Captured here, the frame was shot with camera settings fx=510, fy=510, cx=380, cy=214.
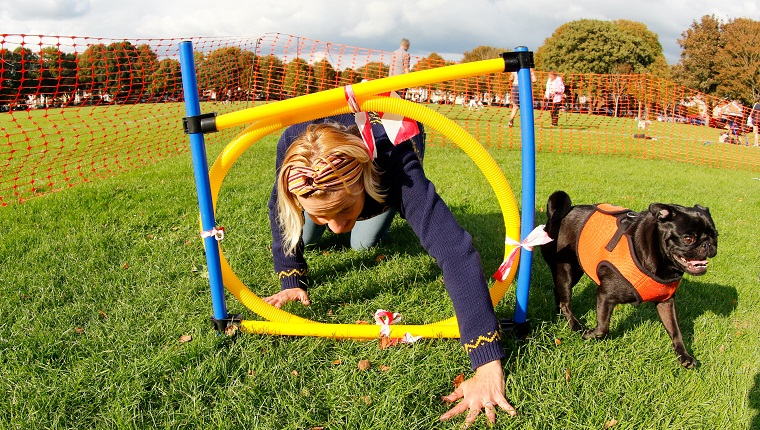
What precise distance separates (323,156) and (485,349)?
1323 mm

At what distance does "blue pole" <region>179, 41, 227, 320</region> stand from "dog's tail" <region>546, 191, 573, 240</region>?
2.37 m

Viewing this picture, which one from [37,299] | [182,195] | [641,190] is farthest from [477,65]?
[641,190]

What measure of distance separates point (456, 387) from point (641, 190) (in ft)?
21.7

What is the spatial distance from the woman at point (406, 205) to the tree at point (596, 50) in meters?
58.3

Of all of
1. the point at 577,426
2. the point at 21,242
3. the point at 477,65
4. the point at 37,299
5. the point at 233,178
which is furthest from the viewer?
the point at 233,178

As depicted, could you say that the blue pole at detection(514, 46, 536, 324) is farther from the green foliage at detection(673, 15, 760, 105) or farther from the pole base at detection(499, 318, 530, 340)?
the green foliage at detection(673, 15, 760, 105)

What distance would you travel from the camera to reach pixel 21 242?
4668mm

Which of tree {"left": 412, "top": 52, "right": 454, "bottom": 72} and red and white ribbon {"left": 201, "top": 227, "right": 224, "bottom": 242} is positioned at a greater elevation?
tree {"left": 412, "top": 52, "right": 454, "bottom": 72}

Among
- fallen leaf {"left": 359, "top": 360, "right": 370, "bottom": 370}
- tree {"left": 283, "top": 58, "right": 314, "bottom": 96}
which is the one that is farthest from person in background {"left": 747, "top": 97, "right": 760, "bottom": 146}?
fallen leaf {"left": 359, "top": 360, "right": 370, "bottom": 370}

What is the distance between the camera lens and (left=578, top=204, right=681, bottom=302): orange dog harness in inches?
120

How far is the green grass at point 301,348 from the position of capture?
8.61ft

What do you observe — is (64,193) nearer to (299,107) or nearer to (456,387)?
(299,107)

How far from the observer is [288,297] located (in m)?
3.73

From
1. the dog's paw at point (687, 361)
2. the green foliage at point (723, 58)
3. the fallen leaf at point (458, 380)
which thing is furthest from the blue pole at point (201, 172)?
the green foliage at point (723, 58)
